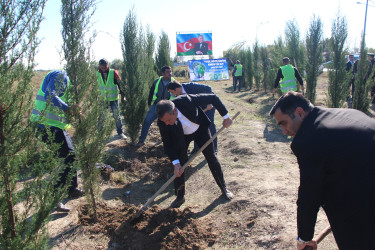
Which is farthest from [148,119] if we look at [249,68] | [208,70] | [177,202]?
[208,70]

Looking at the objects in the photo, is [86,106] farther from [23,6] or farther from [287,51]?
[287,51]

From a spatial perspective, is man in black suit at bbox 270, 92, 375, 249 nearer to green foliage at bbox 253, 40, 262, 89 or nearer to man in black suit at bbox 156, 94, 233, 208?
man in black suit at bbox 156, 94, 233, 208

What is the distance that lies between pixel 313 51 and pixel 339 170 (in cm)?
1079

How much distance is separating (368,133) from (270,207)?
2490 mm

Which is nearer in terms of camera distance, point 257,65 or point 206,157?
point 206,157

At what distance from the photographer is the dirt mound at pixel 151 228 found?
3871mm

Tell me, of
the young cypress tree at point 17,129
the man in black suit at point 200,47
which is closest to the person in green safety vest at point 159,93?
the young cypress tree at point 17,129

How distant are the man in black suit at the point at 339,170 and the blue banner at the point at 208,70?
22.5m

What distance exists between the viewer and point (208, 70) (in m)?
24.8

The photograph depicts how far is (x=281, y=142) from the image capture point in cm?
756

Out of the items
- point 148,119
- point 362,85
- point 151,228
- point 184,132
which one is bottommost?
point 151,228

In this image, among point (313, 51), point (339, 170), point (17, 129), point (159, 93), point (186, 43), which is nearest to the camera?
point (339, 170)

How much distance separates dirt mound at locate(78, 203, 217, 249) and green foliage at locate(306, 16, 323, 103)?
896cm

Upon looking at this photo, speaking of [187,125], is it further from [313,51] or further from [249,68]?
[249,68]
